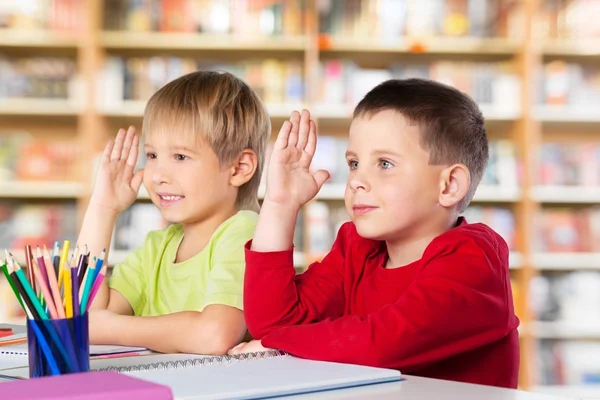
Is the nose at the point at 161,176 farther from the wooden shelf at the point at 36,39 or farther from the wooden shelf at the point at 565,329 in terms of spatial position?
the wooden shelf at the point at 565,329

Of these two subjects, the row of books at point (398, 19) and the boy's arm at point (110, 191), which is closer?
the boy's arm at point (110, 191)

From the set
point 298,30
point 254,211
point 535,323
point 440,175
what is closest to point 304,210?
point 298,30

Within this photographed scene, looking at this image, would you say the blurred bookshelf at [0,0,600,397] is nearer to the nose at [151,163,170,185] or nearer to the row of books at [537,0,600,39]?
the row of books at [537,0,600,39]

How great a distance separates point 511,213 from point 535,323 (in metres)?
0.51

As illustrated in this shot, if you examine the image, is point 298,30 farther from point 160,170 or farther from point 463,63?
point 160,170

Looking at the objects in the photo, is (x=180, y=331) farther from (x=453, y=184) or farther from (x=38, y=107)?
(x=38, y=107)

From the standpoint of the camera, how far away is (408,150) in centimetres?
111

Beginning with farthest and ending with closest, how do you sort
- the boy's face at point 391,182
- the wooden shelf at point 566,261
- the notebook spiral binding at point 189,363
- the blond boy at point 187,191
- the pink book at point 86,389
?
the wooden shelf at point 566,261 < the blond boy at point 187,191 < the boy's face at point 391,182 < the notebook spiral binding at point 189,363 < the pink book at point 86,389

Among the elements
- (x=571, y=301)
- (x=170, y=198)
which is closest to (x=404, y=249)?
(x=170, y=198)

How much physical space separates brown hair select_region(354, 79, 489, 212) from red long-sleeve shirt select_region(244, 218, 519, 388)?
10cm

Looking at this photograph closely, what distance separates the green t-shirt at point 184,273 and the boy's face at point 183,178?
63mm

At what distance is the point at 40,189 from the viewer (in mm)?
3613

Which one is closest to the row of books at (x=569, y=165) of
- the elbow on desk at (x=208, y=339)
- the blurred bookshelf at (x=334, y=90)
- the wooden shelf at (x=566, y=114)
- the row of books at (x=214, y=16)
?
the blurred bookshelf at (x=334, y=90)

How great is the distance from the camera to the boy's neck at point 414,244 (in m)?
1.14
